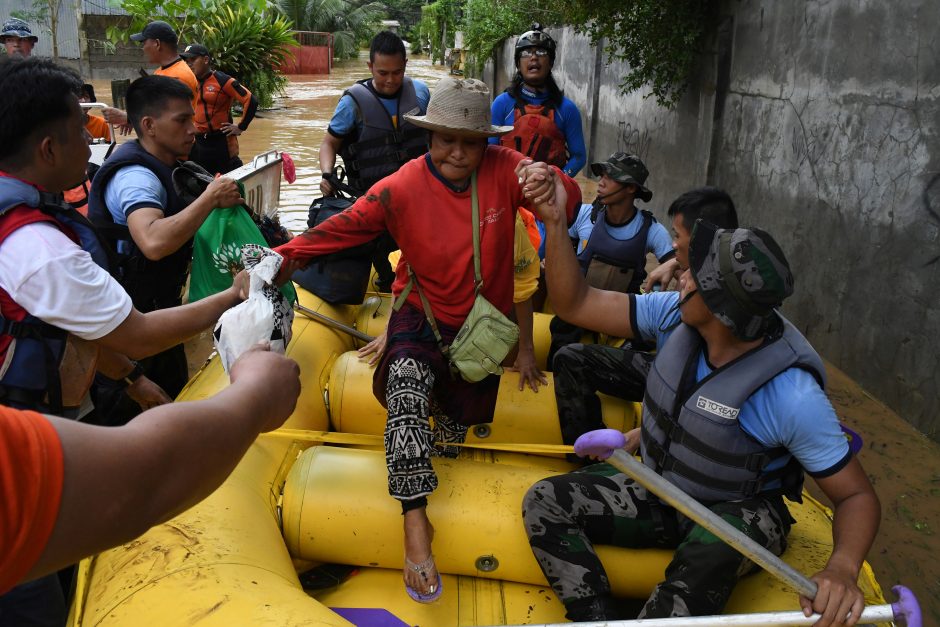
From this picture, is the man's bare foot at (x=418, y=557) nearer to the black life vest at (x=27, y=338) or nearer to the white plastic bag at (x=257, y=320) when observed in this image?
the white plastic bag at (x=257, y=320)

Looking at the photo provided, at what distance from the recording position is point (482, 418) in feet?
9.45

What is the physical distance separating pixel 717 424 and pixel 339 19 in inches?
1236

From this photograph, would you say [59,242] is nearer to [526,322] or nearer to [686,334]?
[686,334]

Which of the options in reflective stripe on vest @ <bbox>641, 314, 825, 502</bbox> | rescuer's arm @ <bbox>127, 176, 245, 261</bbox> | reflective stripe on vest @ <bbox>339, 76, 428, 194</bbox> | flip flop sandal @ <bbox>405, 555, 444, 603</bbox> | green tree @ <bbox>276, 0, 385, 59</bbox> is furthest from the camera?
green tree @ <bbox>276, 0, 385, 59</bbox>

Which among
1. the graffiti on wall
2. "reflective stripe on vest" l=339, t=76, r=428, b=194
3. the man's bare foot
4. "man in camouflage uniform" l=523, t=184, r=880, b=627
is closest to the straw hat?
"man in camouflage uniform" l=523, t=184, r=880, b=627

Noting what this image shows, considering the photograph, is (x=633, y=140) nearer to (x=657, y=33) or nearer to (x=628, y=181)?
(x=657, y=33)

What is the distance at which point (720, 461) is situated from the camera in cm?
210

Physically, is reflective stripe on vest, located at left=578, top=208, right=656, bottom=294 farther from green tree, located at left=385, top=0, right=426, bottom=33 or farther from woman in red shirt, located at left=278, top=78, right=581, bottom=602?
green tree, located at left=385, top=0, right=426, bottom=33

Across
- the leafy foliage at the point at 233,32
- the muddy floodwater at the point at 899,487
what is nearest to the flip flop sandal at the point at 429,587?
the muddy floodwater at the point at 899,487

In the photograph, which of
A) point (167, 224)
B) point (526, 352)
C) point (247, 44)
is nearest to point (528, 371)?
point (526, 352)

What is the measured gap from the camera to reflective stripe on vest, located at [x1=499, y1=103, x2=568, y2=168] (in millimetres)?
4680

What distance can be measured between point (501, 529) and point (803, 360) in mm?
1105

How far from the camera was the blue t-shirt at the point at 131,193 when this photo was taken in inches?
113

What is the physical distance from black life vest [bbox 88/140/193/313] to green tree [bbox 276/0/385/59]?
25.8 metres
